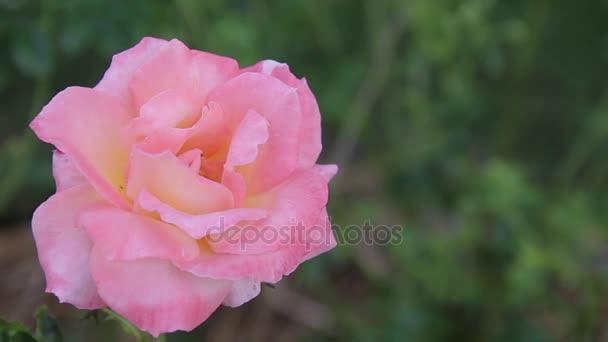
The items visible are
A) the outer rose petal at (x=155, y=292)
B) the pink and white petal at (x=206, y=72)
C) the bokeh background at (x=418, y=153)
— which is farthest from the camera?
the bokeh background at (x=418, y=153)

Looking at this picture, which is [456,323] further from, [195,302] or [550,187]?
[195,302]

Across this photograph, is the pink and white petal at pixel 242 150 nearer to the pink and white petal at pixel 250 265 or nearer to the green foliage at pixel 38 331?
the pink and white petal at pixel 250 265

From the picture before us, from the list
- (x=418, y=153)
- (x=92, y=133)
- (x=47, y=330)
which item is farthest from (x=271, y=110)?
(x=418, y=153)

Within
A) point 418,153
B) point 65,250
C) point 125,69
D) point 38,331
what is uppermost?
point 125,69

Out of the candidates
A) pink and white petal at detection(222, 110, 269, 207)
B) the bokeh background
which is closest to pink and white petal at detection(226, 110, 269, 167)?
pink and white petal at detection(222, 110, 269, 207)

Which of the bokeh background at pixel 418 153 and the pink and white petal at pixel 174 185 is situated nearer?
the pink and white petal at pixel 174 185

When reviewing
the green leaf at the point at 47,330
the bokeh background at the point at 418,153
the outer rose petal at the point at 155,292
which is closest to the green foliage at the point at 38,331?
the green leaf at the point at 47,330

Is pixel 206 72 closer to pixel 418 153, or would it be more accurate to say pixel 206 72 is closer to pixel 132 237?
pixel 132 237
